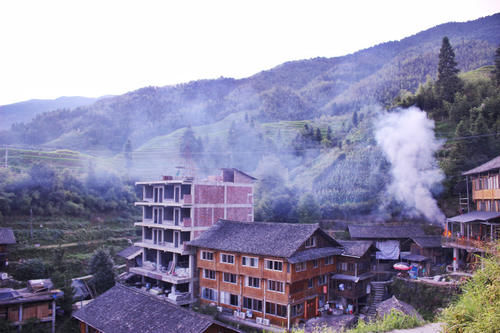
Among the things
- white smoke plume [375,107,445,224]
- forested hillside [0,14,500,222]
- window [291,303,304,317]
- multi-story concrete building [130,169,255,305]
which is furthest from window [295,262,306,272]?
white smoke plume [375,107,445,224]

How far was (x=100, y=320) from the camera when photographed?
16.5 meters

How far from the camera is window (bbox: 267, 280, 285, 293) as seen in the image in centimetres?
2020

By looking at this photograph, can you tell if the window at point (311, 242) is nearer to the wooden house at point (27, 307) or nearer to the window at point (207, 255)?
the window at point (207, 255)

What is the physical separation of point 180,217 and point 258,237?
7.34 metres

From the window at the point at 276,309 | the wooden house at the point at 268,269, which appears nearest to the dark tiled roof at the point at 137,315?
the wooden house at the point at 268,269

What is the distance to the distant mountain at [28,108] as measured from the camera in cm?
12900

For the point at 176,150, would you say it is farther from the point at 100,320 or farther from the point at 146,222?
the point at 100,320

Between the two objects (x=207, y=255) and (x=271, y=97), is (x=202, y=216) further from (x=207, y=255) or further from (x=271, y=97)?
(x=271, y=97)

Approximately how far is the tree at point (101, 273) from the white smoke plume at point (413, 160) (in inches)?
1080

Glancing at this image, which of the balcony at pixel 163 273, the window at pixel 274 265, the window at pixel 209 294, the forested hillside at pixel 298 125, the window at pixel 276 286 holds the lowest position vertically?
the window at pixel 209 294

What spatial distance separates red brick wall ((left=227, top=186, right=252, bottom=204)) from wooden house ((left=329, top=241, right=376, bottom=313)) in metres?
9.81

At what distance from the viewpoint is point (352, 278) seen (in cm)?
2259

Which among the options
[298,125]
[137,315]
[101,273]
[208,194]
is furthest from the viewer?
[298,125]

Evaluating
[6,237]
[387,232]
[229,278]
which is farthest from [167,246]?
[387,232]
